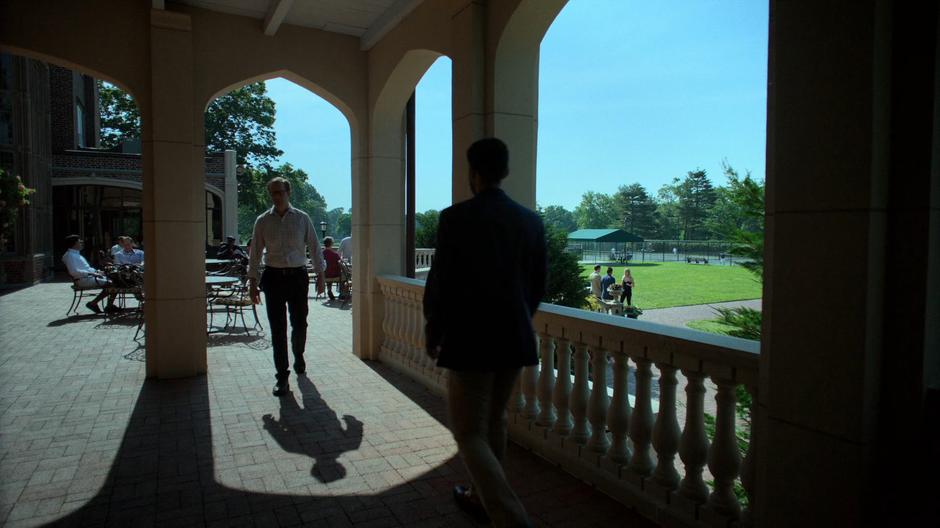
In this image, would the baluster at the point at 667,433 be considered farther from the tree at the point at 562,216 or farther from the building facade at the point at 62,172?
the tree at the point at 562,216

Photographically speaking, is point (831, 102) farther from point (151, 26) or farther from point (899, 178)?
point (151, 26)

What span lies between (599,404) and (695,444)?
723mm

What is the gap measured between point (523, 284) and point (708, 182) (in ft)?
330

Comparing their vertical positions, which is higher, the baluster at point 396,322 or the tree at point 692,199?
the tree at point 692,199

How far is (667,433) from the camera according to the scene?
307cm

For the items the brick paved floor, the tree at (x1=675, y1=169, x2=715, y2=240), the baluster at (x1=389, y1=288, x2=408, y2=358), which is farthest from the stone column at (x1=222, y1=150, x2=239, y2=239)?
the tree at (x1=675, y1=169, x2=715, y2=240)

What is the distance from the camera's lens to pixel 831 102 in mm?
1994

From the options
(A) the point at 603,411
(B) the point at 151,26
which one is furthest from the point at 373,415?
(B) the point at 151,26

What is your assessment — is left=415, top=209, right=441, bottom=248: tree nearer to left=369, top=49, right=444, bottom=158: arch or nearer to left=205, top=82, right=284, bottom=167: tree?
left=369, top=49, right=444, bottom=158: arch

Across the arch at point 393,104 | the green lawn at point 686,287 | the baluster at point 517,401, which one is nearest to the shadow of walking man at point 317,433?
the baluster at point 517,401

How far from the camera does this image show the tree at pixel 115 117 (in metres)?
40.2

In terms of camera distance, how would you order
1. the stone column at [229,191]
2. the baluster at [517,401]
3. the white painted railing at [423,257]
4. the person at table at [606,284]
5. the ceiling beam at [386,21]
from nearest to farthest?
the baluster at [517,401] < the ceiling beam at [386,21] < the white painted railing at [423,257] < the person at table at [606,284] < the stone column at [229,191]

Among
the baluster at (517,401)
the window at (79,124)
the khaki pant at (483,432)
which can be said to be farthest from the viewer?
the window at (79,124)

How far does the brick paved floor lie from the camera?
322cm
